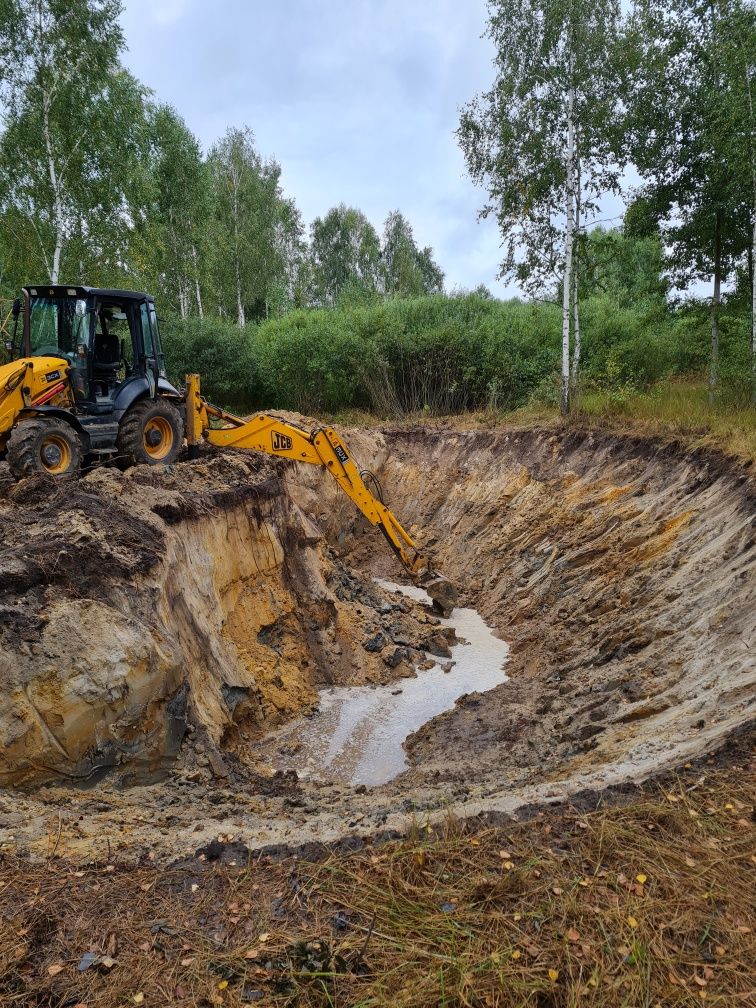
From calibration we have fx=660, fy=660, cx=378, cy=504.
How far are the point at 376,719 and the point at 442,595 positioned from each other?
4.22m

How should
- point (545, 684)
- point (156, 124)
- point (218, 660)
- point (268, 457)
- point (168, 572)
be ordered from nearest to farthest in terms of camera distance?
point (168, 572) < point (218, 660) < point (545, 684) < point (268, 457) < point (156, 124)

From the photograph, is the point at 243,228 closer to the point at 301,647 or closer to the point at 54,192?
the point at 54,192

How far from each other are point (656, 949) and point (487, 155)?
55.6 feet

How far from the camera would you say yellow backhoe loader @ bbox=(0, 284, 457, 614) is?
8359mm

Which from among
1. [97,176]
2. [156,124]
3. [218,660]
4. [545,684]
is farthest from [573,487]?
[156,124]

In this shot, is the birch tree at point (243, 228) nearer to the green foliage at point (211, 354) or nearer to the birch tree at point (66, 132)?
the green foliage at point (211, 354)

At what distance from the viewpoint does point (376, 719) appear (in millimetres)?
8898

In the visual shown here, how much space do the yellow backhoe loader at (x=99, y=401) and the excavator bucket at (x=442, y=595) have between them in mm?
3309

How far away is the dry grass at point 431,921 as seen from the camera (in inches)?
114

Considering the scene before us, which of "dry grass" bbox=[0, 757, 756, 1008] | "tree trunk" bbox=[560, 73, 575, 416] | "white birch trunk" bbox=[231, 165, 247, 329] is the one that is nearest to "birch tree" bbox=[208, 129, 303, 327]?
"white birch trunk" bbox=[231, 165, 247, 329]

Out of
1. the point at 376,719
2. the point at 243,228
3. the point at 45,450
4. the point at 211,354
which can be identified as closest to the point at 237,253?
the point at 243,228

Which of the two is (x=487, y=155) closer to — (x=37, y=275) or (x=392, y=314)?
(x=392, y=314)

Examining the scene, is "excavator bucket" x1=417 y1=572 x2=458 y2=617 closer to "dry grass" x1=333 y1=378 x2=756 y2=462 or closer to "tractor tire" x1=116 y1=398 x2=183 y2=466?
"dry grass" x1=333 y1=378 x2=756 y2=462

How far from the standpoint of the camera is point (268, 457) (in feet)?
38.3
